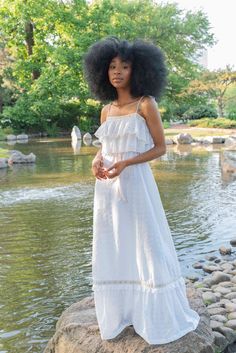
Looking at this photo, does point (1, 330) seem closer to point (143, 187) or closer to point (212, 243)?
point (143, 187)

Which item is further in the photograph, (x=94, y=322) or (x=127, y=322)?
(x=94, y=322)

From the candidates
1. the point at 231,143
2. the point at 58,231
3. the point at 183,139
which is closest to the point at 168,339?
the point at 58,231

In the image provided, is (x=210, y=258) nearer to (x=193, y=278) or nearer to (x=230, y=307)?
(x=193, y=278)

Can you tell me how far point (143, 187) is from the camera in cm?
285

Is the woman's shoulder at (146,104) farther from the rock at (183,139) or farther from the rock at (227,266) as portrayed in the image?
the rock at (183,139)

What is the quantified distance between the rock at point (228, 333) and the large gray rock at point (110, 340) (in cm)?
40

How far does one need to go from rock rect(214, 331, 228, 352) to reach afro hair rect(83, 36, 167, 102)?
74.9 inches

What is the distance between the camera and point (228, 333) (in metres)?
3.76

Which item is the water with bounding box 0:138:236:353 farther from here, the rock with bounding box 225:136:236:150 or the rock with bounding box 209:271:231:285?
the rock with bounding box 225:136:236:150

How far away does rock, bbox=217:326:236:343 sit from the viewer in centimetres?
374

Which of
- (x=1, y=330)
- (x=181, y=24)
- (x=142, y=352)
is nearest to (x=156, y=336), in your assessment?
(x=142, y=352)

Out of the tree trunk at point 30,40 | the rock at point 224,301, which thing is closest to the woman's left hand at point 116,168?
the rock at point 224,301

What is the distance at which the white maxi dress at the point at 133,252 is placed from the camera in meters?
2.83

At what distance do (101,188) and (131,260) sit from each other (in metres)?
0.47
